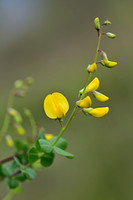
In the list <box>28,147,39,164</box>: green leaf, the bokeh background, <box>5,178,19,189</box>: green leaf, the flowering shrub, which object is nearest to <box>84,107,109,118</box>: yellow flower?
the flowering shrub

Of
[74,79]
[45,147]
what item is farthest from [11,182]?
[74,79]

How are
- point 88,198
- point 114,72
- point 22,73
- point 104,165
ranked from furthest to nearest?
1. point 22,73
2. point 114,72
3. point 104,165
4. point 88,198

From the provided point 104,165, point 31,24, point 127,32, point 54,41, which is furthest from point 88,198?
point 31,24

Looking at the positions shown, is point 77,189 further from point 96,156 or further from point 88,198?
point 96,156

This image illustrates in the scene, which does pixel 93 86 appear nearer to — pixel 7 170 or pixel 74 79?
pixel 7 170

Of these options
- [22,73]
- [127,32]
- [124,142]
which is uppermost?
[127,32]

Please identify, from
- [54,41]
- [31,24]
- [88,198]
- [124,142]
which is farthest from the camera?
[31,24]

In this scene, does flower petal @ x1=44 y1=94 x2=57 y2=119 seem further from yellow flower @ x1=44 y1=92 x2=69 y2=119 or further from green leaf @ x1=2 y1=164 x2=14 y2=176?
green leaf @ x1=2 y1=164 x2=14 y2=176
